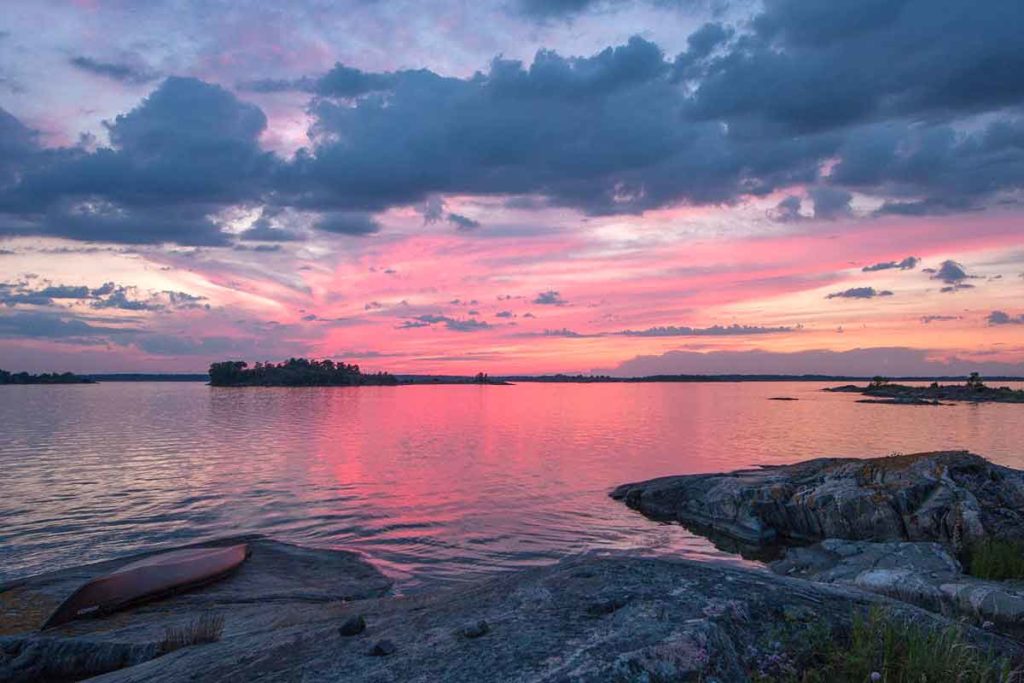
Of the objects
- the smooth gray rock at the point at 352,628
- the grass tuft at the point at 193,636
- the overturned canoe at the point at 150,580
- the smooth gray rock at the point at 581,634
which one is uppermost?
the smooth gray rock at the point at 581,634

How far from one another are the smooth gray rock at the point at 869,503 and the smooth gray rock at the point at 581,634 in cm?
1352

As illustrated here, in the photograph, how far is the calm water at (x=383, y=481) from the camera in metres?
21.7

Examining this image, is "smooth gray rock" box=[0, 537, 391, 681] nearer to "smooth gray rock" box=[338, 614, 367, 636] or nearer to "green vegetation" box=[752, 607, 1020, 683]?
"smooth gray rock" box=[338, 614, 367, 636]

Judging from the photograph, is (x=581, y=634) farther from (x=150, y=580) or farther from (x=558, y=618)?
(x=150, y=580)

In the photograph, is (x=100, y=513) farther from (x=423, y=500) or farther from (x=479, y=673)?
(x=479, y=673)

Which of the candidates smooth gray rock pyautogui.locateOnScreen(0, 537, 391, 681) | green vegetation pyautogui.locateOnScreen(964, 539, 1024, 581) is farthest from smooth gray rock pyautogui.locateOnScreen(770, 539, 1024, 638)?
smooth gray rock pyautogui.locateOnScreen(0, 537, 391, 681)

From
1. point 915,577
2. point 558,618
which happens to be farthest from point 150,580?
point 915,577

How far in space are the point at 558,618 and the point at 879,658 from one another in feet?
10.9

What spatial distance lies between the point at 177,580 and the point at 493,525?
459 inches

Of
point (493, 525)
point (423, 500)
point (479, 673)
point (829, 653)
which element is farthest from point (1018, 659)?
point (423, 500)

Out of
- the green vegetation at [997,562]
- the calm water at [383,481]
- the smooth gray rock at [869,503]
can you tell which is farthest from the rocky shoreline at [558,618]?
the calm water at [383,481]

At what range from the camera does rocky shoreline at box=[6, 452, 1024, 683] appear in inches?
256

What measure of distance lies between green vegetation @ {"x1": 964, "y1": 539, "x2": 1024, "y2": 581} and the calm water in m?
7.78

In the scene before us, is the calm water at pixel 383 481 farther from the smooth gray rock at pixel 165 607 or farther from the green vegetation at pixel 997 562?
the green vegetation at pixel 997 562
